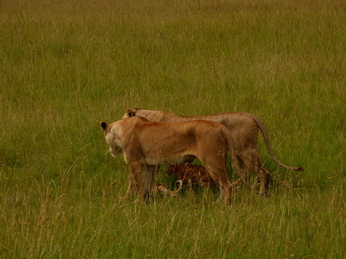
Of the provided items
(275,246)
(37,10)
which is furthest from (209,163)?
(37,10)

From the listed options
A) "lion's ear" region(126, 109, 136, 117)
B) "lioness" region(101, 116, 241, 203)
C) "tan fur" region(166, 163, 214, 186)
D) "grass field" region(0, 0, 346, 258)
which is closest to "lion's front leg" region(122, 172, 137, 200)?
"lioness" region(101, 116, 241, 203)

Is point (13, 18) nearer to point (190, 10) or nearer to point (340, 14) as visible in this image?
point (190, 10)

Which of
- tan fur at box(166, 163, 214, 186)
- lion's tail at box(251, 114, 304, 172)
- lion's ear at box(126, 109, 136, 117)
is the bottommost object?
tan fur at box(166, 163, 214, 186)

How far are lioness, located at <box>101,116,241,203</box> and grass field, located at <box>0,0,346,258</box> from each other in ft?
0.85

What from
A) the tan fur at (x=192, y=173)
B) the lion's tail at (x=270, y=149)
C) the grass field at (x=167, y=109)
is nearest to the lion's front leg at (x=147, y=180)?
the grass field at (x=167, y=109)

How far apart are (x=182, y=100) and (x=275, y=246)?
4.23 metres

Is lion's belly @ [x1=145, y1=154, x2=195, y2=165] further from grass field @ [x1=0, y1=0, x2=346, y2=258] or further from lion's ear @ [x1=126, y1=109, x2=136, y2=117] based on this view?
lion's ear @ [x1=126, y1=109, x2=136, y2=117]

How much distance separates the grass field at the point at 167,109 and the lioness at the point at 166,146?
0.85 feet

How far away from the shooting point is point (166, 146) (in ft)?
19.3

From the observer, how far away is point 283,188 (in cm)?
564

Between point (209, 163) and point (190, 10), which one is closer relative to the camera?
point (209, 163)

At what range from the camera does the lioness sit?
18.3 ft

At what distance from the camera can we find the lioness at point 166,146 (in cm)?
557

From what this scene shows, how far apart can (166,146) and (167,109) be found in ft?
6.67
